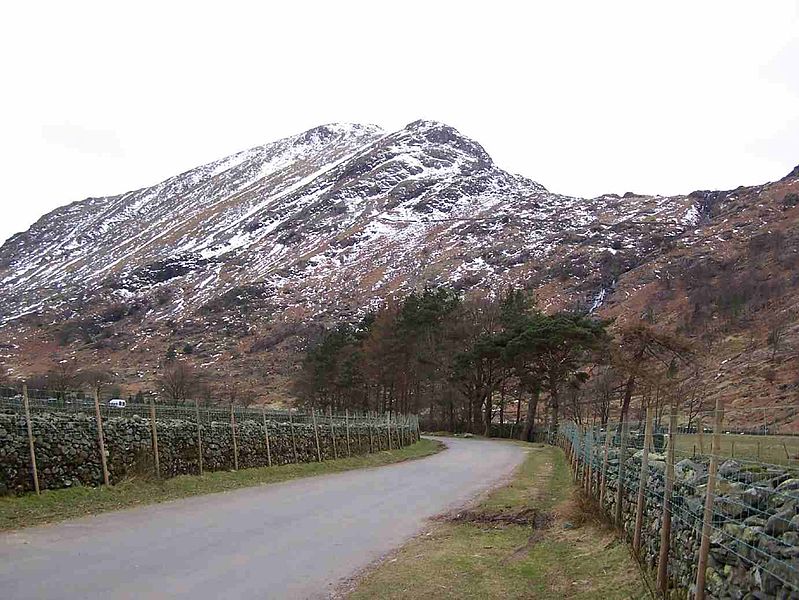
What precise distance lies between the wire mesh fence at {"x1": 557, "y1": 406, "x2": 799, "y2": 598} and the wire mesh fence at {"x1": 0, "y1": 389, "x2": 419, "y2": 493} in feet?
35.7

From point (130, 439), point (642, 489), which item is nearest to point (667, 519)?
point (642, 489)

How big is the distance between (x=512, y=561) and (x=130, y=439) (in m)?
10.0

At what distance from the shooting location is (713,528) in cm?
539

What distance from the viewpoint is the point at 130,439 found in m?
16.0

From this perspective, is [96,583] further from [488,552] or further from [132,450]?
[132,450]

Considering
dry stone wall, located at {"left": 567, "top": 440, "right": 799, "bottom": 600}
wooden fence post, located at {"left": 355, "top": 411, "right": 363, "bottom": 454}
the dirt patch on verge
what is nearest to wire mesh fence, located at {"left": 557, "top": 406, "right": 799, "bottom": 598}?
dry stone wall, located at {"left": 567, "top": 440, "right": 799, "bottom": 600}

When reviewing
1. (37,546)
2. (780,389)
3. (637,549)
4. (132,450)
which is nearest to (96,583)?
(37,546)

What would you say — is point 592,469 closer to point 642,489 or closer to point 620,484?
point 620,484

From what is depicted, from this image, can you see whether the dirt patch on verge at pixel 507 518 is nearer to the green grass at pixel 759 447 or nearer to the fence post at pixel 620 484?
the fence post at pixel 620 484

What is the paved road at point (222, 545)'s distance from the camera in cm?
747

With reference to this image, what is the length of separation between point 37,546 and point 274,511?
15.4 ft

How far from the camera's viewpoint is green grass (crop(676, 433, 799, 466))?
5.11m

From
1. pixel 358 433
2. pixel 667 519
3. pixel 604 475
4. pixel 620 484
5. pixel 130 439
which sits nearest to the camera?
pixel 667 519

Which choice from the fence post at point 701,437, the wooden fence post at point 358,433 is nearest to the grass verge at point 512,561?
the fence post at point 701,437
